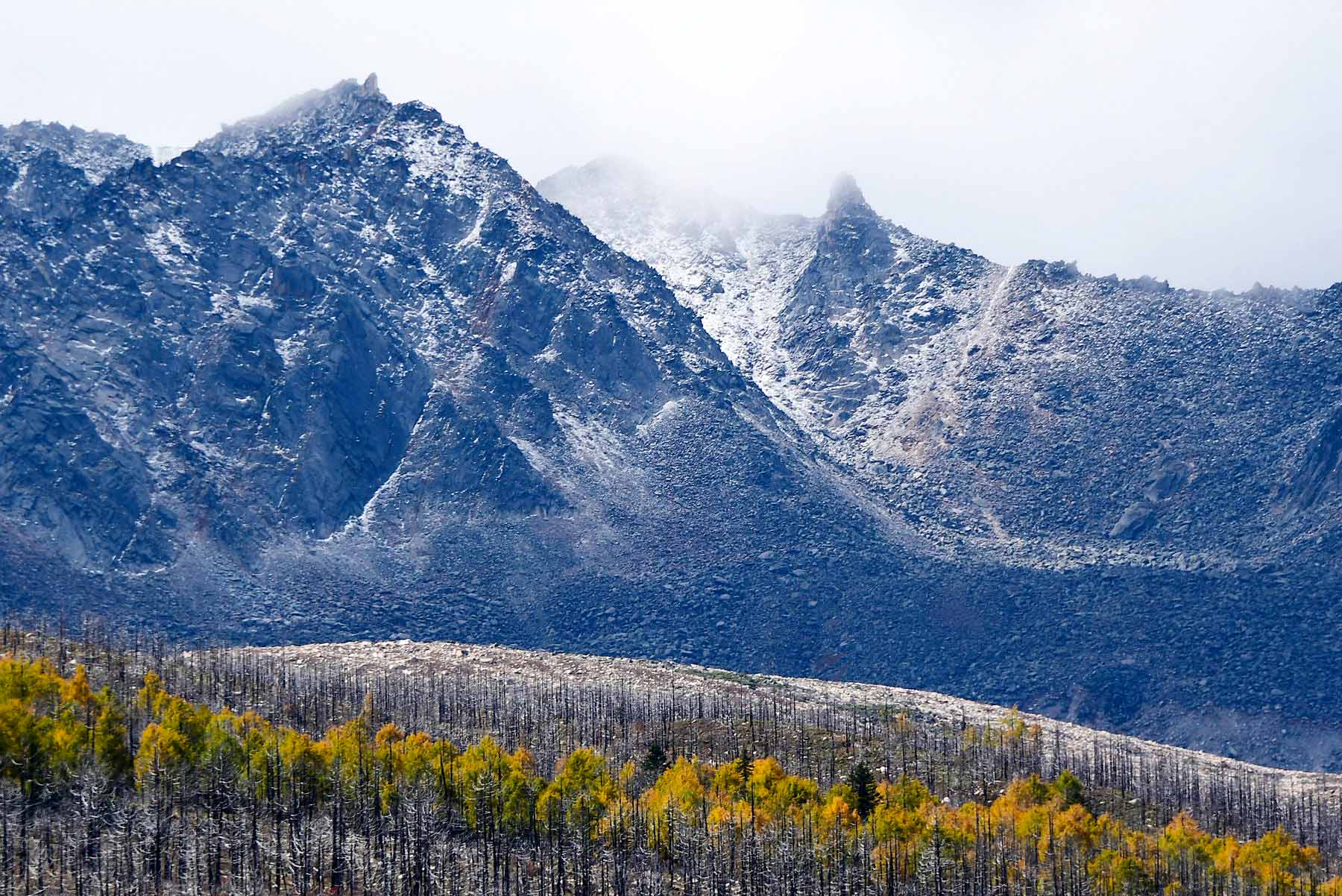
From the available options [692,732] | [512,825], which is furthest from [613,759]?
[512,825]

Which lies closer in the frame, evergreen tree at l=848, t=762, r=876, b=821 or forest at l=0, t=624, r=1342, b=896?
forest at l=0, t=624, r=1342, b=896

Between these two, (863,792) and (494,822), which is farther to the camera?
(863,792)

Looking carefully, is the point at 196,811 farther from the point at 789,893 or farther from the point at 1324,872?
the point at 1324,872

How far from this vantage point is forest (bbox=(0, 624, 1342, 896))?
5172 inches

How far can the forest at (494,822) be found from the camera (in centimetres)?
13138

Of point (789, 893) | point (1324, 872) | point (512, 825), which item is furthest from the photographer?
point (1324, 872)

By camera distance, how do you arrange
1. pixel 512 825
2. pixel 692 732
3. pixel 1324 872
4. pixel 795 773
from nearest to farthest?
1. pixel 512 825
2. pixel 1324 872
3. pixel 795 773
4. pixel 692 732

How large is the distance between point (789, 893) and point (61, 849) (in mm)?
50789

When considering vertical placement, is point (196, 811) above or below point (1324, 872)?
above

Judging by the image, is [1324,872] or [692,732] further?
[692,732]

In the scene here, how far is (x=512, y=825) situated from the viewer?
150750 millimetres

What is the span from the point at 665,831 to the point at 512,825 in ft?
39.7

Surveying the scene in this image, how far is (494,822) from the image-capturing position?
151 meters

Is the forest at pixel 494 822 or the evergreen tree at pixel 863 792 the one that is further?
the evergreen tree at pixel 863 792
